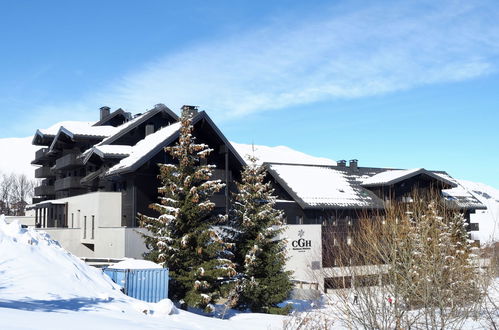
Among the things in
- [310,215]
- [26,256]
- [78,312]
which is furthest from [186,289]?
[310,215]

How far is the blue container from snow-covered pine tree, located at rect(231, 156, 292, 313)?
17.6 feet

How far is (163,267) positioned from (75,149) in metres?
26.8

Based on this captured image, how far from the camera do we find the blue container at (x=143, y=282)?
2159 cm

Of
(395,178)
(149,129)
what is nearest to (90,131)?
(149,129)

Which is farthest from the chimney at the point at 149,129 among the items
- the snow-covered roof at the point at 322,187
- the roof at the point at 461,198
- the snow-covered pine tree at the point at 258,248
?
the roof at the point at 461,198

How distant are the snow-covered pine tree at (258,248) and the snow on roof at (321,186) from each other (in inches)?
505

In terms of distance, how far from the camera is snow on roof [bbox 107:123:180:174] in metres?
32.4

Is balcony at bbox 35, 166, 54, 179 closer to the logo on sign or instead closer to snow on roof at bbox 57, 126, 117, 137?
snow on roof at bbox 57, 126, 117, 137

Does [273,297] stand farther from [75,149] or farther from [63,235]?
[75,149]

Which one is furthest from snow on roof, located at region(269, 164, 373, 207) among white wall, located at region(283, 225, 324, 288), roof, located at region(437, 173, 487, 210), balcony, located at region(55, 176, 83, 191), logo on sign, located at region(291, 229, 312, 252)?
balcony, located at region(55, 176, 83, 191)

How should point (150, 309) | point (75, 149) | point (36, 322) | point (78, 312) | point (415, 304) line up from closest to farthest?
point (36, 322) < point (78, 312) < point (150, 309) < point (415, 304) < point (75, 149)

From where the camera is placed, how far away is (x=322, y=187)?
1711 inches

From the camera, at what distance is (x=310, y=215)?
4034cm

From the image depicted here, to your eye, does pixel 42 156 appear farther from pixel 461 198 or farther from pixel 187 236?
pixel 461 198
